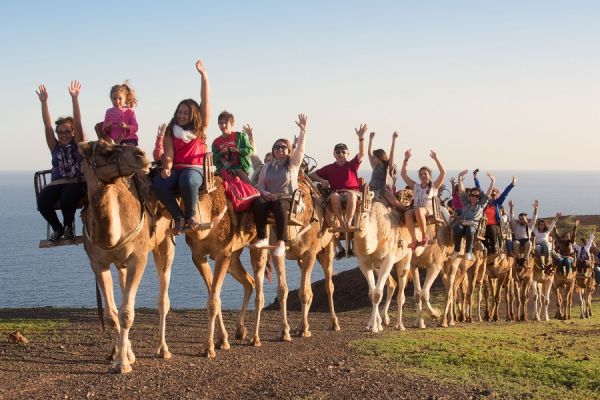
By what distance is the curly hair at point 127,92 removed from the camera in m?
11.5

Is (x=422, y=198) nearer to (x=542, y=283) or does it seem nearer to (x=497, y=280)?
(x=497, y=280)

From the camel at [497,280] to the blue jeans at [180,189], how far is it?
520 inches

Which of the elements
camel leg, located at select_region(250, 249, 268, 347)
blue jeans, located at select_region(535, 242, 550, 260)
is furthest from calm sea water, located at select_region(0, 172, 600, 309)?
camel leg, located at select_region(250, 249, 268, 347)

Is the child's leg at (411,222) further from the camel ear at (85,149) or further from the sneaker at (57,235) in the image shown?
the camel ear at (85,149)

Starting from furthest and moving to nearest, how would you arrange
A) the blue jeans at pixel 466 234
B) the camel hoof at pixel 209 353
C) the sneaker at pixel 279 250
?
the blue jeans at pixel 466 234 < the sneaker at pixel 279 250 < the camel hoof at pixel 209 353

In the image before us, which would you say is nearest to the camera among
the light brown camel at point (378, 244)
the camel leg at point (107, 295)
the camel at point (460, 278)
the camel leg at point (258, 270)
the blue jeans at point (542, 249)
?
the camel leg at point (107, 295)

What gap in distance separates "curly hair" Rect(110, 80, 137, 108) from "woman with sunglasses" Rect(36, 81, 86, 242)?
18.4 inches

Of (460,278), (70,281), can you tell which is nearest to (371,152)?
(460,278)

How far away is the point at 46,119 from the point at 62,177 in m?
0.81

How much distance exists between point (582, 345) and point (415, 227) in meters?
3.87

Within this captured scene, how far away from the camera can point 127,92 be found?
1160 cm

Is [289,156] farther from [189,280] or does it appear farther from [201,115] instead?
[189,280]

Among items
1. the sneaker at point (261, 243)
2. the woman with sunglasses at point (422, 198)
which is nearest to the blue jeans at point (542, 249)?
the woman with sunglasses at point (422, 198)

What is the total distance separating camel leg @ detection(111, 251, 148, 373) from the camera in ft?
36.2
